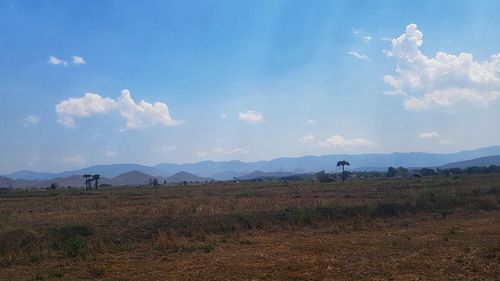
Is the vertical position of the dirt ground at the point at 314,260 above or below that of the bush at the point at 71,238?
below

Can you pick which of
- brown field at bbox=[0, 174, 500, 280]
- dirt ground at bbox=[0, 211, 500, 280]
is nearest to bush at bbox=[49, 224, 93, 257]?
brown field at bbox=[0, 174, 500, 280]

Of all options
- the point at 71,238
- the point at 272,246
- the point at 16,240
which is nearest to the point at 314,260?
the point at 272,246

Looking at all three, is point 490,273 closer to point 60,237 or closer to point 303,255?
point 303,255

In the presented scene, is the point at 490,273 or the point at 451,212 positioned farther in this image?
the point at 451,212

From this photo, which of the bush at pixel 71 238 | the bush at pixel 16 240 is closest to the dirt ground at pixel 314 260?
the bush at pixel 71 238

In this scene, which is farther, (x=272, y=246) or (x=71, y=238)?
(x=71, y=238)

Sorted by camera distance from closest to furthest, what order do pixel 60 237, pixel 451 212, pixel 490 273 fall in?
pixel 490 273 → pixel 60 237 → pixel 451 212

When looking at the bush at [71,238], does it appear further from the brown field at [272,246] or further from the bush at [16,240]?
the bush at [16,240]

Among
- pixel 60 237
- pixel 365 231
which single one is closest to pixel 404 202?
pixel 365 231

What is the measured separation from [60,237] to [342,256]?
10.8 meters

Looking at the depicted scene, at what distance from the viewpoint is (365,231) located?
1886 centimetres

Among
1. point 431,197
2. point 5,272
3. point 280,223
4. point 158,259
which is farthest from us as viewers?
point 431,197

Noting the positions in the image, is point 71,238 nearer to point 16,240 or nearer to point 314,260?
point 16,240

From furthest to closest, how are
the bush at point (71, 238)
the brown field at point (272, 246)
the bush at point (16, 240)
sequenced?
the bush at point (16, 240) < the bush at point (71, 238) < the brown field at point (272, 246)
